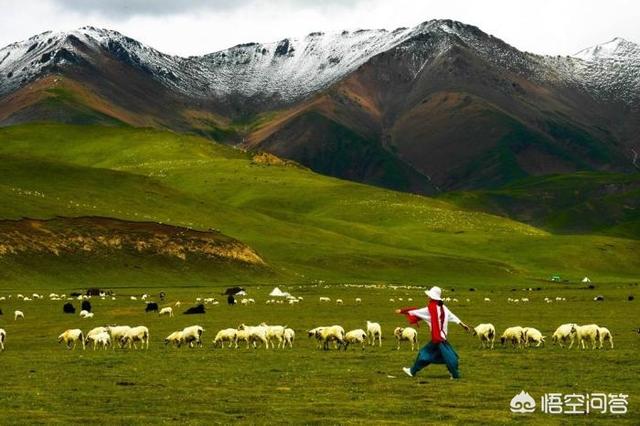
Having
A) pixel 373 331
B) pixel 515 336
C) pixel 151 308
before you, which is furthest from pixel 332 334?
pixel 151 308

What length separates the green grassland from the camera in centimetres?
2433

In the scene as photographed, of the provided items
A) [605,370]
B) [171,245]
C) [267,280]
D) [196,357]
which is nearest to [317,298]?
[267,280]

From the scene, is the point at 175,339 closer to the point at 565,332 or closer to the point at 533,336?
the point at 533,336

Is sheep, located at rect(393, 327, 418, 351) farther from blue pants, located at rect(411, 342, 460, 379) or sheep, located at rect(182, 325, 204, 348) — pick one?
blue pants, located at rect(411, 342, 460, 379)

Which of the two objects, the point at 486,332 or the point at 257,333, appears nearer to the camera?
the point at 486,332

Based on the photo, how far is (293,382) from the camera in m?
31.0

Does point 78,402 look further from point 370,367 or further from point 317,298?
point 317,298

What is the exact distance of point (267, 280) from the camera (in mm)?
119625

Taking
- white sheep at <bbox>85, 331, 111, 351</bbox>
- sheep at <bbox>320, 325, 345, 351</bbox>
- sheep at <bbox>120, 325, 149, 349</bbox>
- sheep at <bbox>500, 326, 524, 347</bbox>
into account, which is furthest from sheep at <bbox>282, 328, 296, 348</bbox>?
sheep at <bbox>500, 326, 524, 347</bbox>

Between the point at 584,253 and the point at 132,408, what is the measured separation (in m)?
169

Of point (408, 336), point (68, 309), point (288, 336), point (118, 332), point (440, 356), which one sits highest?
point (68, 309)

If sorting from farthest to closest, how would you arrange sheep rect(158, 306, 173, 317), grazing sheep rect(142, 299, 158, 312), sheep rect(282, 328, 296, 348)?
grazing sheep rect(142, 299, 158, 312), sheep rect(158, 306, 173, 317), sheep rect(282, 328, 296, 348)

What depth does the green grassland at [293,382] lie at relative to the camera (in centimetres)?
2433

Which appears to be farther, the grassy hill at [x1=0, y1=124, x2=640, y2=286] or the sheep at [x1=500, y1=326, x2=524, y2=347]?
the grassy hill at [x1=0, y1=124, x2=640, y2=286]
